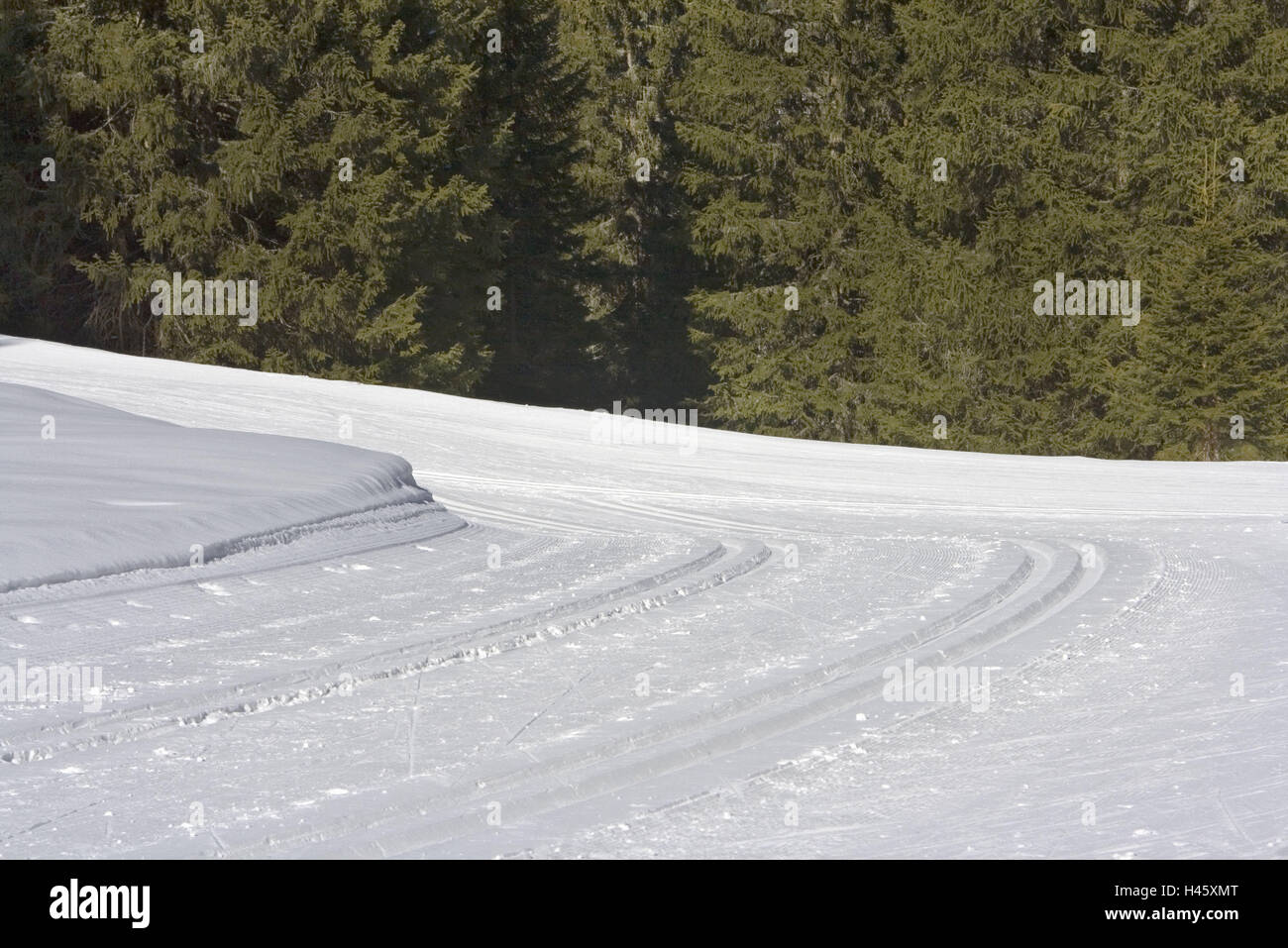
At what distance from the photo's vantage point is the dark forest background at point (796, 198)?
22.2 m

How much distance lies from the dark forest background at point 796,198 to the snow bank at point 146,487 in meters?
15.3

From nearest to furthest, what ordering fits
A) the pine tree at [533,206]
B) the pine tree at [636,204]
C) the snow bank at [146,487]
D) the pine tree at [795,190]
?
the snow bank at [146,487]
the pine tree at [795,190]
the pine tree at [533,206]
the pine tree at [636,204]

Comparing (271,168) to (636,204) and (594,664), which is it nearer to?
(636,204)

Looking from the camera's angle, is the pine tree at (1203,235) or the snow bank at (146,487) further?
the pine tree at (1203,235)

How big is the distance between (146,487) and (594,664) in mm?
3034

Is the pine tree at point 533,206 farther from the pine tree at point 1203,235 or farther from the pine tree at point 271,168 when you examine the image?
the pine tree at point 1203,235

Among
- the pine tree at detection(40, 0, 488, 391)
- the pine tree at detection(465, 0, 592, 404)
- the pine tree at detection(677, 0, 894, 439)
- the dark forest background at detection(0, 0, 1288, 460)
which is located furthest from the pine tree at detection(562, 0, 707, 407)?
the pine tree at detection(40, 0, 488, 391)

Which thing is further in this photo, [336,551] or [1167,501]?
[1167,501]

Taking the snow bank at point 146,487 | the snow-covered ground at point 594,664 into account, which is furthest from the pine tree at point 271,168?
the snow-covered ground at point 594,664

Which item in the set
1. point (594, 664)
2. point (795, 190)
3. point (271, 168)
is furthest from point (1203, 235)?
point (594, 664)

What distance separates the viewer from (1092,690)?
170 inches
